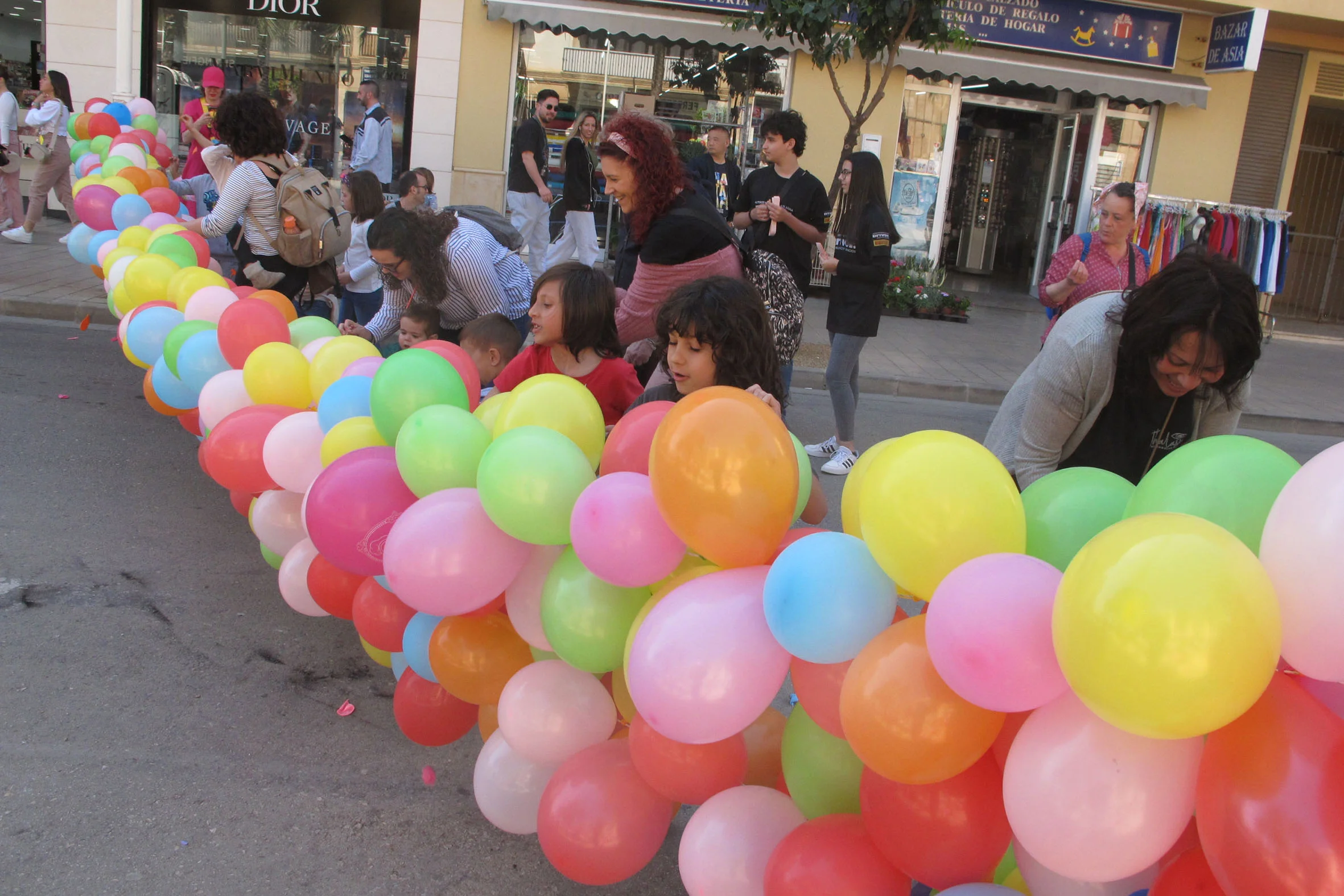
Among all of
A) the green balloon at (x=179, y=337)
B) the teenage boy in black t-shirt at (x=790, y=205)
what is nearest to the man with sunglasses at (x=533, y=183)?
the teenage boy in black t-shirt at (x=790, y=205)

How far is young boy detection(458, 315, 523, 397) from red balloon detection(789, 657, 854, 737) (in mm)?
2470

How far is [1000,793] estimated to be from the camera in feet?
4.99

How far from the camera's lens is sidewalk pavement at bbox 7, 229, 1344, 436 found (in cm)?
869

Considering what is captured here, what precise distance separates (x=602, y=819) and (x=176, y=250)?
416 cm

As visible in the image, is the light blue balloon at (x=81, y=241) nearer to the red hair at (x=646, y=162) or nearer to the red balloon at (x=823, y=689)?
the red hair at (x=646, y=162)

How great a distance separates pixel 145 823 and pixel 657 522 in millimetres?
1647

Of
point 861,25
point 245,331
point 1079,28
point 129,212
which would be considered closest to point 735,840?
point 245,331

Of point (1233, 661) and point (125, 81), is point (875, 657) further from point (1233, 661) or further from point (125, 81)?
point (125, 81)

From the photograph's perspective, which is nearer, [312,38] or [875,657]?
[875,657]

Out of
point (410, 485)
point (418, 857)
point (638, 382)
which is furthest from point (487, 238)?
point (418, 857)

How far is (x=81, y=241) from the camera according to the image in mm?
6312

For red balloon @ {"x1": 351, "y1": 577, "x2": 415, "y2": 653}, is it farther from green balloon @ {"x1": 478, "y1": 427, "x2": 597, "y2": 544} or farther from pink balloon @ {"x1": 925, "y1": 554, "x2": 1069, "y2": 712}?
pink balloon @ {"x1": 925, "y1": 554, "x2": 1069, "y2": 712}

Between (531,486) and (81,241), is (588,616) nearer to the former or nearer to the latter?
(531,486)

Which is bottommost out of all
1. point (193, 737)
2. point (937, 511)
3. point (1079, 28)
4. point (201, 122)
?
point (193, 737)
